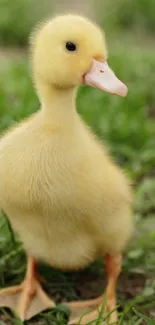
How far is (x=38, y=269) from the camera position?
2.35 metres

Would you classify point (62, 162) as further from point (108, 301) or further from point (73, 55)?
point (108, 301)

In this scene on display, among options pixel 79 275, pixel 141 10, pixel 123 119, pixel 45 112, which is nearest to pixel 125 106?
pixel 123 119

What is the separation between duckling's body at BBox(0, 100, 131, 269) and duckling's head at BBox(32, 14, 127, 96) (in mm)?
131

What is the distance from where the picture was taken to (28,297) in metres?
2.23

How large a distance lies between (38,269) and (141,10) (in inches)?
125

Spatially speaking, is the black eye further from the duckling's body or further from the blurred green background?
the blurred green background

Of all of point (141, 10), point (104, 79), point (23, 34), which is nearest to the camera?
point (104, 79)

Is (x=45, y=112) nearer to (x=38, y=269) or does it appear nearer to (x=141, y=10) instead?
(x=38, y=269)

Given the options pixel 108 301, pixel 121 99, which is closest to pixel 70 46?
pixel 108 301

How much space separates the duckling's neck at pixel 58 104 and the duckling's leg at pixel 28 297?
0.52 meters

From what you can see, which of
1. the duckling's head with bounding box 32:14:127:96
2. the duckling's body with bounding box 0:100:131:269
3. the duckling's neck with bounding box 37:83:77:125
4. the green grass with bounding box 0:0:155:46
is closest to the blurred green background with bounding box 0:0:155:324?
the green grass with bounding box 0:0:155:46

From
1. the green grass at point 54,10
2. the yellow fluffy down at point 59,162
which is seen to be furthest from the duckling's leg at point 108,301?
the green grass at point 54,10

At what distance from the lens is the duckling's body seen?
191 centimetres

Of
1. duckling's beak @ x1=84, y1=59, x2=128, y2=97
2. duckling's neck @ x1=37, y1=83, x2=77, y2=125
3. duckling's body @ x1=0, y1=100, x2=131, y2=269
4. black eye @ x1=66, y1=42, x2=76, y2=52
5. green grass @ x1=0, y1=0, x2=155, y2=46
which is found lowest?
green grass @ x1=0, y1=0, x2=155, y2=46
